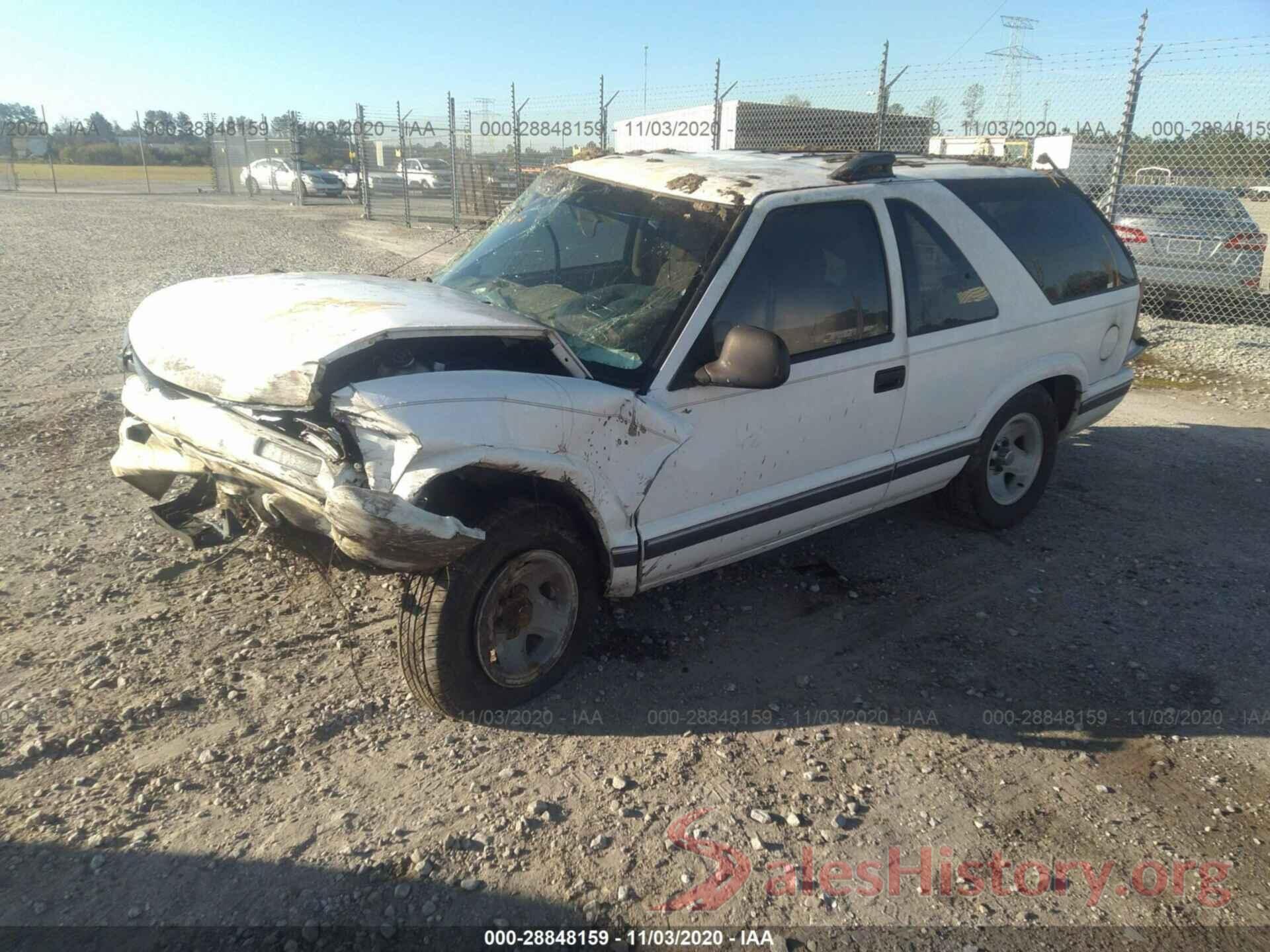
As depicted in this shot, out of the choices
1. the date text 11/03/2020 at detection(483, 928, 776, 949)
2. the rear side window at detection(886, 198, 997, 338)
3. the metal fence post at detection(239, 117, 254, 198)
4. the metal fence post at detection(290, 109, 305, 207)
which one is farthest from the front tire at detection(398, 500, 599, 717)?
the metal fence post at detection(239, 117, 254, 198)

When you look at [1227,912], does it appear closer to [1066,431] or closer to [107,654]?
[1066,431]

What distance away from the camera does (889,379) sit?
4191 mm

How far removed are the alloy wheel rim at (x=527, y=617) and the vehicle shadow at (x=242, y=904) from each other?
2.59 ft

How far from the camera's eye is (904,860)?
2861 millimetres

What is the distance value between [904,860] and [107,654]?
119 inches

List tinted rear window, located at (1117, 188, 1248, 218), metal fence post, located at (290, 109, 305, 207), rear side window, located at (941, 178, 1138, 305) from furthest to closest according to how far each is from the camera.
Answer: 1. metal fence post, located at (290, 109, 305, 207)
2. tinted rear window, located at (1117, 188, 1248, 218)
3. rear side window, located at (941, 178, 1138, 305)

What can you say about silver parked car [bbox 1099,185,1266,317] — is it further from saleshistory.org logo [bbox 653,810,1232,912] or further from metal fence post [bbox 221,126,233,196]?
metal fence post [bbox 221,126,233,196]

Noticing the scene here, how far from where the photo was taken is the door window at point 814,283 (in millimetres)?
3727

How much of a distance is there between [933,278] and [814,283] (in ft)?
2.67

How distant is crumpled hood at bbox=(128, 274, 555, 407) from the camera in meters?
2.93

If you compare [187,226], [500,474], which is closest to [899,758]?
[500,474]

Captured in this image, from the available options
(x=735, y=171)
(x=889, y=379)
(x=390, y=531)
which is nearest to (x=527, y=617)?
(x=390, y=531)

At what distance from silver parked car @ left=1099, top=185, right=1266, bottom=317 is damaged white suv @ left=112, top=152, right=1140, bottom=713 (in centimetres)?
733

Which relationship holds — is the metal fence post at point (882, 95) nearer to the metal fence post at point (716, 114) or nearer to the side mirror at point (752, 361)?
the metal fence post at point (716, 114)
